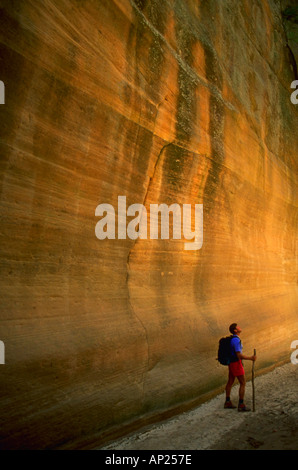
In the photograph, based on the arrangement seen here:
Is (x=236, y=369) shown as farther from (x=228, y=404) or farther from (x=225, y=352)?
(x=228, y=404)

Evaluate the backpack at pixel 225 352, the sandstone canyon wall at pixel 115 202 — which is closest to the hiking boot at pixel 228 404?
the sandstone canyon wall at pixel 115 202

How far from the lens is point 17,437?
3.32 metres

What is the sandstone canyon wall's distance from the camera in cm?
361

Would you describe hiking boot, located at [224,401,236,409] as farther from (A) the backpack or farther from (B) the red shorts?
(A) the backpack

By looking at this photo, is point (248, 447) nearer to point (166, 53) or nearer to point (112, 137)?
point (112, 137)

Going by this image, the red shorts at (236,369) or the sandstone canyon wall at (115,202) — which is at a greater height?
the sandstone canyon wall at (115,202)

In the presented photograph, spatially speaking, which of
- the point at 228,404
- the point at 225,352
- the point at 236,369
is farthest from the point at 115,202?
the point at 228,404

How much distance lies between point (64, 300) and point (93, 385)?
1065 millimetres

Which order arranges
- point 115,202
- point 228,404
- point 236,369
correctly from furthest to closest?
point 228,404, point 236,369, point 115,202

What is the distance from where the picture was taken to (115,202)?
15.9 feet

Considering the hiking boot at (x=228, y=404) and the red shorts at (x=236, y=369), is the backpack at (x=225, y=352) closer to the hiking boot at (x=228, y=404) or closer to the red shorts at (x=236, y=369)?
the red shorts at (x=236, y=369)

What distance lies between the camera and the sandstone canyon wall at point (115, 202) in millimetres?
3613
